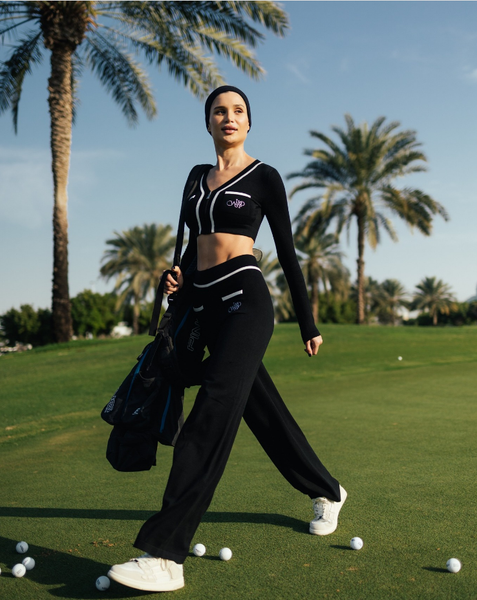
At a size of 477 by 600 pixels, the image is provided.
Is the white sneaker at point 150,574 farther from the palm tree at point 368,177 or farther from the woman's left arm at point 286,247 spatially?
the palm tree at point 368,177

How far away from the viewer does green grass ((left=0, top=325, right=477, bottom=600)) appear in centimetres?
250

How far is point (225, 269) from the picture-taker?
116 inches

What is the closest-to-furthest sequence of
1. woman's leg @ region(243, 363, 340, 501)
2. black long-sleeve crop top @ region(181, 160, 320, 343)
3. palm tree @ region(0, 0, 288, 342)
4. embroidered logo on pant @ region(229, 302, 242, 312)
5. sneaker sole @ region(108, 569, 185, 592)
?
sneaker sole @ region(108, 569, 185, 592) < embroidered logo on pant @ region(229, 302, 242, 312) < black long-sleeve crop top @ region(181, 160, 320, 343) < woman's leg @ region(243, 363, 340, 501) < palm tree @ region(0, 0, 288, 342)

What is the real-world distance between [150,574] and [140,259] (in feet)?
119

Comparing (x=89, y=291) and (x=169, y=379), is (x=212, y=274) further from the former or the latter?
(x=89, y=291)

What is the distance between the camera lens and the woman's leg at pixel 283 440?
3141 millimetres

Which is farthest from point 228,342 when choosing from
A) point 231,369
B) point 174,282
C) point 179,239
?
point 179,239

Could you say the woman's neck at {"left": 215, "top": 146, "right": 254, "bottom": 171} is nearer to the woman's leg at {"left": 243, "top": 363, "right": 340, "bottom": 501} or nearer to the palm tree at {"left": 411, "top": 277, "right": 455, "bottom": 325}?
the woman's leg at {"left": 243, "top": 363, "right": 340, "bottom": 501}

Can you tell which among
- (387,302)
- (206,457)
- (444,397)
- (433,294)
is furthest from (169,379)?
(433,294)

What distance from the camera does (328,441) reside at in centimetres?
522

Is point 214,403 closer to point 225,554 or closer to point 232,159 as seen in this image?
point 225,554

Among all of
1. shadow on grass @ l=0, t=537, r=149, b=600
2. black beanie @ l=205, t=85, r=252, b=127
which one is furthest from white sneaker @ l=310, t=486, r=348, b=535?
black beanie @ l=205, t=85, r=252, b=127

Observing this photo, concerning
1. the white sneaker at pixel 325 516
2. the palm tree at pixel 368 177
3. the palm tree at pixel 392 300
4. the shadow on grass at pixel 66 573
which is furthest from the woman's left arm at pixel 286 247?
the palm tree at pixel 392 300

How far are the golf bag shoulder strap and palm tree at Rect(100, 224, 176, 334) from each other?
35.1m
